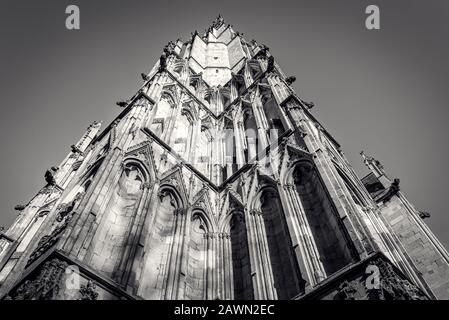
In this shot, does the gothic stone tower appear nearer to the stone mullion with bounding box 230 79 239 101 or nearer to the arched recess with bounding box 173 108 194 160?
the arched recess with bounding box 173 108 194 160

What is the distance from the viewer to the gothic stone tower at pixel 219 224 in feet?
28.9

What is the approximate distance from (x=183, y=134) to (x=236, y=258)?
9147 mm

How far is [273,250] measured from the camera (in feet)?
39.5

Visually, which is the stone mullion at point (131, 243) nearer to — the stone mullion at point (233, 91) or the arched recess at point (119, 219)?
the arched recess at point (119, 219)

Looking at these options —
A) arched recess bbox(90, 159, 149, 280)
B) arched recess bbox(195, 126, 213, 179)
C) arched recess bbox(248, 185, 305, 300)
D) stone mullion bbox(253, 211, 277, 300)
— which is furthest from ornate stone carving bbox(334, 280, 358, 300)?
arched recess bbox(195, 126, 213, 179)

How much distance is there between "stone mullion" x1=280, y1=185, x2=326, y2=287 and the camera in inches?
388

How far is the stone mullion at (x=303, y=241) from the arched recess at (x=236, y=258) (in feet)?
5.98

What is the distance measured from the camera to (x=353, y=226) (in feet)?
32.3

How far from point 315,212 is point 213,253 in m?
3.64

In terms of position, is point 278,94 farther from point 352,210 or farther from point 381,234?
point 352,210

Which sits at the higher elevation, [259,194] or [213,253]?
[259,194]

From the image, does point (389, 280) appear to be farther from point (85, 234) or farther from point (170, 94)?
point (170, 94)
